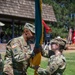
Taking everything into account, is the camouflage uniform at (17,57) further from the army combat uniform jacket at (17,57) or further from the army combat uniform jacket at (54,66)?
the army combat uniform jacket at (54,66)

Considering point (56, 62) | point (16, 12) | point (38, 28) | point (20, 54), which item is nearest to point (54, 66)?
point (56, 62)

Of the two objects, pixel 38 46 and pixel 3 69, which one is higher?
Result: pixel 38 46

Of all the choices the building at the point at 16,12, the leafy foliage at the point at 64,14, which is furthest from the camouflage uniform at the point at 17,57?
the leafy foliage at the point at 64,14

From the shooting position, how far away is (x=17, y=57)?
555 centimetres

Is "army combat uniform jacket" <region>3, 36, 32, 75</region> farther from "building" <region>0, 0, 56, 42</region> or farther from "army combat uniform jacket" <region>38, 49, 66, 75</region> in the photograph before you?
"building" <region>0, 0, 56, 42</region>

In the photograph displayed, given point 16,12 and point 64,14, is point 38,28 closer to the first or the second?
point 16,12

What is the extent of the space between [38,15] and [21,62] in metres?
0.85

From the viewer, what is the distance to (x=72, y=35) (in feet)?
122

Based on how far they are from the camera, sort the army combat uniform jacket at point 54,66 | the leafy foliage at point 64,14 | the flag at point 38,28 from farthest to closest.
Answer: the leafy foliage at point 64,14
the army combat uniform jacket at point 54,66
the flag at point 38,28

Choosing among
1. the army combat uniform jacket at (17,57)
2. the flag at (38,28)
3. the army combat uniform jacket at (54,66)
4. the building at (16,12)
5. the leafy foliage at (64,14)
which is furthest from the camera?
the leafy foliage at (64,14)

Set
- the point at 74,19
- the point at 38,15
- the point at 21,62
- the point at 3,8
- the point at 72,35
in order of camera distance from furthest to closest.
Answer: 1. the point at 74,19
2. the point at 72,35
3. the point at 3,8
4. the point at 21,62
5. the point at 38,15

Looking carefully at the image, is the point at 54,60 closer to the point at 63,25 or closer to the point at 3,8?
the point at 3,8

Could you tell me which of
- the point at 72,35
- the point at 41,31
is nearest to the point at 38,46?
the point at 41,31

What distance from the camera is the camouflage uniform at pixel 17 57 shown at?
18.3 ft
